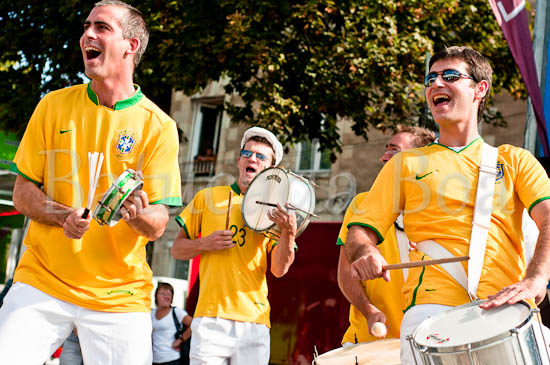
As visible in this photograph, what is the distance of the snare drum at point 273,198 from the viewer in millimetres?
5414

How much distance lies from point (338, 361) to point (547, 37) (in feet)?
20.2

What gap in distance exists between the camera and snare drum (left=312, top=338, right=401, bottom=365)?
371 centimetres

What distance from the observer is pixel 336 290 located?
318 inches

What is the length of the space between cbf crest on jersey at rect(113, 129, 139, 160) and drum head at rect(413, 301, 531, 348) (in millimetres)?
1665

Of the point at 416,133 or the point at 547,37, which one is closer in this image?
the point at 416,133

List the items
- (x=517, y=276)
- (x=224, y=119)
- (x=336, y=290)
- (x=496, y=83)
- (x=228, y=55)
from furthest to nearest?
(x=224, y=119), (x=496, y=83), (x=228, y=55), (x=336, y=290), (x=517, y=276)

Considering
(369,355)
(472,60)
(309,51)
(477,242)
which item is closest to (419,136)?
(472,60)

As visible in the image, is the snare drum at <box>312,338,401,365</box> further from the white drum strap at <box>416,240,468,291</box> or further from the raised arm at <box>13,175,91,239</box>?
the raised arm at <box>13,175,91,239</box>

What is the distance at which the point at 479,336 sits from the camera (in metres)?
2.68

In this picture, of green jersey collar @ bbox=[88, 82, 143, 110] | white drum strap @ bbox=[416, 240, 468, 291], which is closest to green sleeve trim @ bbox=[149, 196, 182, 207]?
green jersey collar @ bbox=[88, 82, 143, 110]

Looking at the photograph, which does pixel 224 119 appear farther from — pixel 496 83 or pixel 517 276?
pixel 517 276

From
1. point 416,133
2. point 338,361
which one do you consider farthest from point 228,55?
point 338,361

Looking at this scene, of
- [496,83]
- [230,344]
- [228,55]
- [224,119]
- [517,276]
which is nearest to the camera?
[517,276]

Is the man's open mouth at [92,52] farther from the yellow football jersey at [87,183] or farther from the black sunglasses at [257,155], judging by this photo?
the black sunglasses at [257,155]
